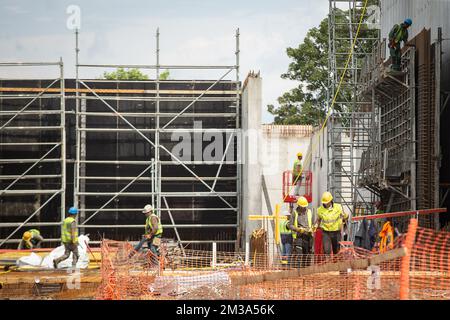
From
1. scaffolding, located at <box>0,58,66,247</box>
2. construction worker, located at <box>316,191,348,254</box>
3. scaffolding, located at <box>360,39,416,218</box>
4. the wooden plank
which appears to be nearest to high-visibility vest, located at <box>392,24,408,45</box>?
scaffolding, located at <box>360,39,416,218</box>

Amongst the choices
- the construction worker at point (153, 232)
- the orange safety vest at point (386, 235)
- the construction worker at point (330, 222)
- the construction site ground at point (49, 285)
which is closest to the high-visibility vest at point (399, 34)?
the orange safety vest at point (386, 235)

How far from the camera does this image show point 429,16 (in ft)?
85.0

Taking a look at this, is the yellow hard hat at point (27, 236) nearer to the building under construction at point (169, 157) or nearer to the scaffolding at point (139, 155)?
the building under construction at point (169, 157)

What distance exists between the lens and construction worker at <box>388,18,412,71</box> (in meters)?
24.7

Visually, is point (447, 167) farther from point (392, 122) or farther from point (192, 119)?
point (192, 119)

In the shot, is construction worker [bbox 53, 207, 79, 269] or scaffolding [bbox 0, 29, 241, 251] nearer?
construction worker [bbox 53, 207, 79, 269]

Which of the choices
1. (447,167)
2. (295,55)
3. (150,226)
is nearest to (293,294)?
(150,226)

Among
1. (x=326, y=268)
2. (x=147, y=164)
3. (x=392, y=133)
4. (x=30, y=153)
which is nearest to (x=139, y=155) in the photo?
(x=147, y=164)

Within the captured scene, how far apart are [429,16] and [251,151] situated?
303 inches

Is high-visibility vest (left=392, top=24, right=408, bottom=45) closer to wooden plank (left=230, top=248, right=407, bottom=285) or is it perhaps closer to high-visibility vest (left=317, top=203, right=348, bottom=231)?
high-visibility vest (left=317, top=203, right=348, bottom=231)

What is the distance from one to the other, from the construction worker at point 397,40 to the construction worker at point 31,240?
11764 millimetres

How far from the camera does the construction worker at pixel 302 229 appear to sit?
22.0 m

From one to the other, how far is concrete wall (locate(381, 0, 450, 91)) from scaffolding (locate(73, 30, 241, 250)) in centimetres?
550

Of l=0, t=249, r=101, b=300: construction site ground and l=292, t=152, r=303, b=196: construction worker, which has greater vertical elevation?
l=292, t=152, r=303, b=196: construction worker
